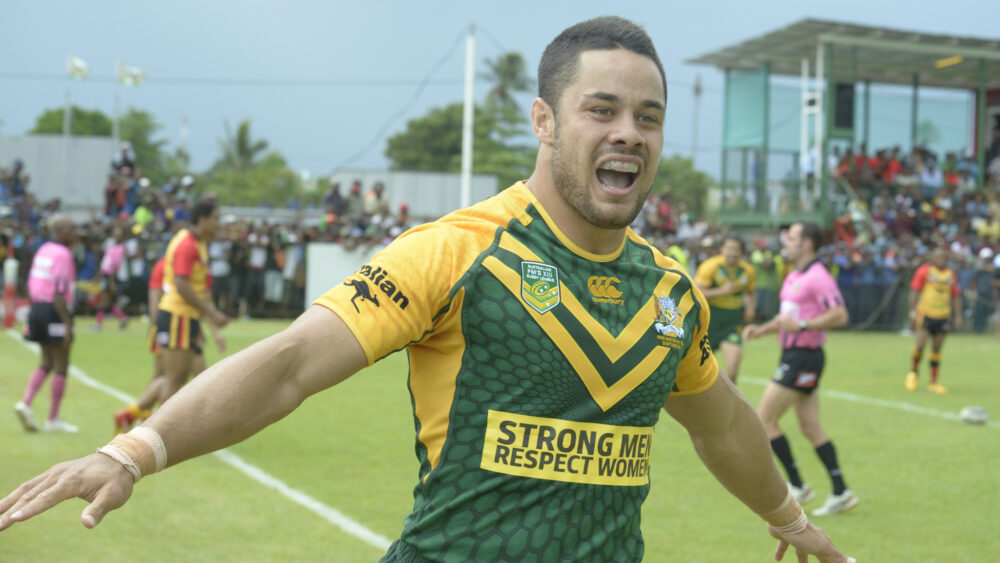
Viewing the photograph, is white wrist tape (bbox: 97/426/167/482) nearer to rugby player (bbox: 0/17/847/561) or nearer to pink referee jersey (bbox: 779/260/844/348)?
rugby player (bbox: 0/17/847/561)

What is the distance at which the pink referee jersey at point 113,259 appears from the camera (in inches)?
897

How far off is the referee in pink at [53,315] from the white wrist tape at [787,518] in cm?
923

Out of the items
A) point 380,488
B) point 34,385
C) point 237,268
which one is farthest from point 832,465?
point 237,268

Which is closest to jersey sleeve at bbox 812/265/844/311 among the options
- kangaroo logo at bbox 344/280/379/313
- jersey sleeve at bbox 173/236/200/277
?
jersey sleeve at bbox 173/236/200/277

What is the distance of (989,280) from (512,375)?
30.4m

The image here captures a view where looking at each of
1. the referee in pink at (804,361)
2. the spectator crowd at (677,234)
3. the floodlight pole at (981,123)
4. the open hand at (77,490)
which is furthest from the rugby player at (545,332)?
the floodlight pole at (981,123)

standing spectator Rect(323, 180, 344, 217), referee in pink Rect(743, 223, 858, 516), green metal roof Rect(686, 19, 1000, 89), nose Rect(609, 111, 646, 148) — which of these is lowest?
referee in pink Rect(743, 223, 858, 516)

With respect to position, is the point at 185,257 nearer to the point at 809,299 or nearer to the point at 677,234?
the point at 809,299

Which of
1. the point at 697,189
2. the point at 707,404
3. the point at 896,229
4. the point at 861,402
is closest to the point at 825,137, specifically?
the point at 896,229

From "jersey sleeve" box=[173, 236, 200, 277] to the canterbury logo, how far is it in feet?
26.4

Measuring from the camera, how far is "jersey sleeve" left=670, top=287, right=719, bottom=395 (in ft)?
9.78

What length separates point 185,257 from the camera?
10078 mm

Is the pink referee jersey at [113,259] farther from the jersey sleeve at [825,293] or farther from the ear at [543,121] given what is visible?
the ear at [543,121]

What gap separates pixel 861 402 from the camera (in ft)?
48.2
